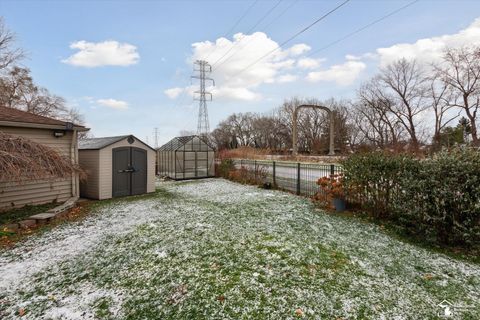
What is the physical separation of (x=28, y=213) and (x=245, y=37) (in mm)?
12204

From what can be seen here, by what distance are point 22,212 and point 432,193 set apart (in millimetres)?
9982

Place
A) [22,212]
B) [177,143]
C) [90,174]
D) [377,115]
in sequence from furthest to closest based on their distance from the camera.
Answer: [377,115]
[177,143]
[90,174]
[22,212]

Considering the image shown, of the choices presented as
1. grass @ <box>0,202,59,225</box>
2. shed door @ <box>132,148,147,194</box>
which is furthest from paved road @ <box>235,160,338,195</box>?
grass @ <box>0,202,59,225</box>

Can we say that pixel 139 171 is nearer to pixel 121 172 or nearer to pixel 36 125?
pixel 121 172

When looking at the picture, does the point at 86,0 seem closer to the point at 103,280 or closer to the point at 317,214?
the point at 103,280

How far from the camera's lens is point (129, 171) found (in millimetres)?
9727

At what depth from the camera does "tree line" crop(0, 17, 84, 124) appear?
19.3 m

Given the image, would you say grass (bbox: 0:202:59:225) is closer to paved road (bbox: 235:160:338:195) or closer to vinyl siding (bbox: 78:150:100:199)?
vinyl siding (bbox: 78:150:100:199)

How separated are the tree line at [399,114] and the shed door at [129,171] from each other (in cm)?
1021

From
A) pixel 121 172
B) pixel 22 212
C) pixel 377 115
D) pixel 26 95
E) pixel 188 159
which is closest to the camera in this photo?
pixel 22 212

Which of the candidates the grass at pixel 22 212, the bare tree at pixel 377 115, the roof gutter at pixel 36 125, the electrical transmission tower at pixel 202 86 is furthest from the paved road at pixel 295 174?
the bare tree at pixel 377 115

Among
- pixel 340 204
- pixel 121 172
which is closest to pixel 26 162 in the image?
pixel 121 172

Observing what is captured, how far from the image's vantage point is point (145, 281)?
3.28 m

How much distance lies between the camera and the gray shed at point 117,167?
29.6 ft
